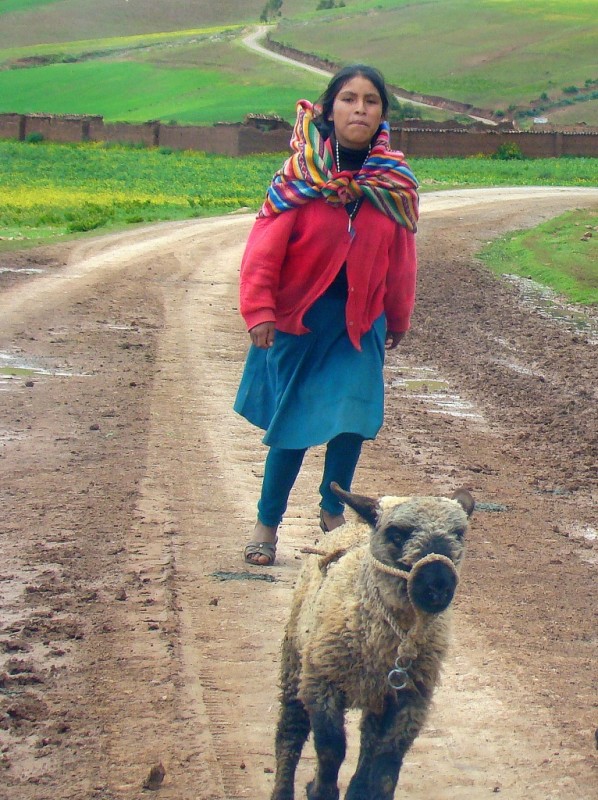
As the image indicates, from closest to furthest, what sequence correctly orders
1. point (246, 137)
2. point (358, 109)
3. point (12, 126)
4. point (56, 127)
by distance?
1. point (358, 109)
2. point (246, 137)
3. point (56, 127)
4. point (12, 126)

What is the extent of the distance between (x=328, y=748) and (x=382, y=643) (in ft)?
1.18

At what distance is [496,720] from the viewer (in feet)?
15.6

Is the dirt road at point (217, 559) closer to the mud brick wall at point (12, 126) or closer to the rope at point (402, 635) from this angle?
the rope at point (402, 635)

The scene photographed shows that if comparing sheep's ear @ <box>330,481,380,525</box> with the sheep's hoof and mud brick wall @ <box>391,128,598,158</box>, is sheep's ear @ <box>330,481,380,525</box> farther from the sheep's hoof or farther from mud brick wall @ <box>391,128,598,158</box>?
mud brick wall @ <box>391,128,598,158</box>

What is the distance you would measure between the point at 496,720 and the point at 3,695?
1851mm

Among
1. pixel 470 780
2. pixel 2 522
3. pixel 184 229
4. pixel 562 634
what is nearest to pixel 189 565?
pixel 2 522

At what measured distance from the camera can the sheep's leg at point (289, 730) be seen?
13.3ft

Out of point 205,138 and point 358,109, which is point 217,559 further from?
point 205,138

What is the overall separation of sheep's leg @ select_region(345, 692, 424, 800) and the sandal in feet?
7.50

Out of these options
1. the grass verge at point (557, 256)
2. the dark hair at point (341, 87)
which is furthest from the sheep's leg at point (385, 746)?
the grass verge at point (557, 256)

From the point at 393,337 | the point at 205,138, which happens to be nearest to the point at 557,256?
the point at 393,337

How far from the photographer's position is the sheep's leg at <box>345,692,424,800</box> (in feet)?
12.4

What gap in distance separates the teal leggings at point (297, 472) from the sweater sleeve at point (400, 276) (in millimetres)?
588

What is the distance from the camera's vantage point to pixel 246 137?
177 ft
